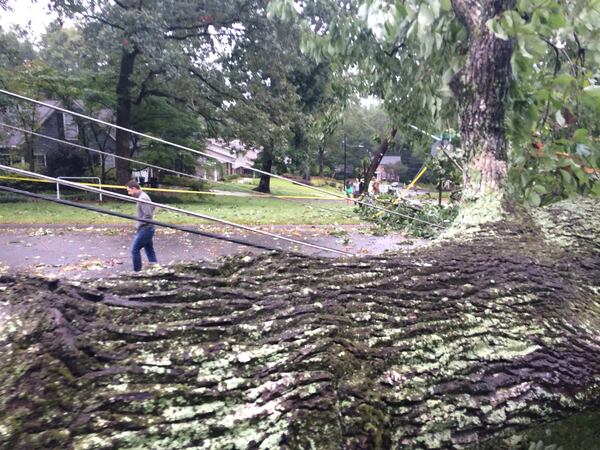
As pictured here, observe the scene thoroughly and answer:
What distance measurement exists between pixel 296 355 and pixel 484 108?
2.35 meters

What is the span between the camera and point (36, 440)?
1146 millimetres

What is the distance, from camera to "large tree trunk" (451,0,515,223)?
3062 mm

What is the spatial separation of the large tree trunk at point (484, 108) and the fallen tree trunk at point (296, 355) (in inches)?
36.7

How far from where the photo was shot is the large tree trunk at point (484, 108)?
10.0 ft

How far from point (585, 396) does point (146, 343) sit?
1.68 meters

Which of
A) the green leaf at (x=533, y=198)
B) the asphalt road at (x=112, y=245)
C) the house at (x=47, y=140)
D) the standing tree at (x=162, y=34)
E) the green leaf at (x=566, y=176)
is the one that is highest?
the standing tree at (x=162, y=34)

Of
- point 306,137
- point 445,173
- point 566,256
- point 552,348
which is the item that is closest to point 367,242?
point 445,173

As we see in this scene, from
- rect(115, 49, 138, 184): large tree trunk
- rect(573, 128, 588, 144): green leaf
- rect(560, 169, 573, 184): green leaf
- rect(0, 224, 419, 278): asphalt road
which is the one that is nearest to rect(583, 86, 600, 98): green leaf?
rect(573, 128, 588, 144): green leaf

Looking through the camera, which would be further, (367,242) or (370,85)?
(367,242)

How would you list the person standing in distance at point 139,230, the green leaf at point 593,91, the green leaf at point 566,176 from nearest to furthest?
the green leaf at point 593,91 < the green leaf at point 566,176 < the person standing in distance at point 139,230

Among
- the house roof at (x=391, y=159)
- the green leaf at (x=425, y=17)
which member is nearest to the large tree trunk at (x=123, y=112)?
the green leaf at (x=425, y=17)

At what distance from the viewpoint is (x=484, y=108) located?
3148 millimetres

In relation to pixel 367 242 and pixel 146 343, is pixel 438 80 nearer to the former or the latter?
pixel 146 343

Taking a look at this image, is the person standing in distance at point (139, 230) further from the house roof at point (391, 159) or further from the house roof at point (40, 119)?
the house roof at point (391, 159)
